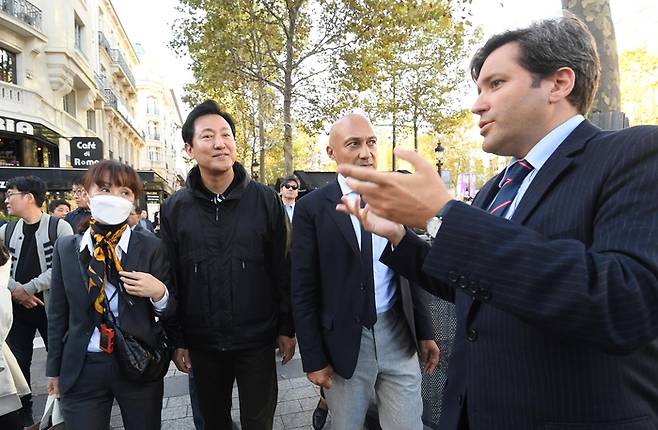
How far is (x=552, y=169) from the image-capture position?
1.24 metres

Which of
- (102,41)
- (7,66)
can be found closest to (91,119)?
(102,41)

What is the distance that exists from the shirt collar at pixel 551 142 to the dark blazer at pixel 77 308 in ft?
6.97

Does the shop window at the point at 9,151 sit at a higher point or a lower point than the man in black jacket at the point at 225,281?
higher

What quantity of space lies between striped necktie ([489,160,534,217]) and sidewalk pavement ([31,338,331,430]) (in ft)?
9.35

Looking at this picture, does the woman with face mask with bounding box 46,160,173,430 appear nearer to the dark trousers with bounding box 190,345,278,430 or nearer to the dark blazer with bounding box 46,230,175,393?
the dark blazer with bounding box 46,230,175,393

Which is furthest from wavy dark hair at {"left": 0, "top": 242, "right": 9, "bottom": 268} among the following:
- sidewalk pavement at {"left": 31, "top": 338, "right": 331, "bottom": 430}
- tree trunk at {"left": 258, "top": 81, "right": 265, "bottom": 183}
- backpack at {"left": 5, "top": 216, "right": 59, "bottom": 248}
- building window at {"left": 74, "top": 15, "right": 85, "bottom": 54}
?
building window at {"left": 74, "top": 15, "right": 85, "bottom": 54}

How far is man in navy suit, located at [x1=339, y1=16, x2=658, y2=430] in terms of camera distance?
0.97 m

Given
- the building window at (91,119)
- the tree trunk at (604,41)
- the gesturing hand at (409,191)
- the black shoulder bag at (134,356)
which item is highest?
the building window at (91,119)

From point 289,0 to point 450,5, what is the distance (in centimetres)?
574

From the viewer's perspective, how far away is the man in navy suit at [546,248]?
97cm

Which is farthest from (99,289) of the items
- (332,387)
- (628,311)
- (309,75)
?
(309,75)

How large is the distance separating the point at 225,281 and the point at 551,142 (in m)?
2.07

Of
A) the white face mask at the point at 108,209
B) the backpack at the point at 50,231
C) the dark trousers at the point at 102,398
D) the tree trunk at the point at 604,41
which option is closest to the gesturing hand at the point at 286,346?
the dark trousers at the point at 102,398

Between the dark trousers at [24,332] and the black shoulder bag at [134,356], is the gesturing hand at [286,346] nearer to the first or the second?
the black shoulder bag at [134,356]
